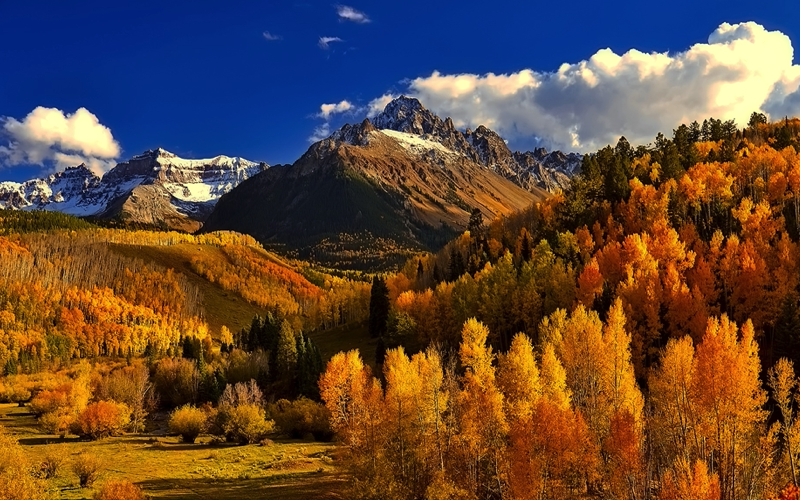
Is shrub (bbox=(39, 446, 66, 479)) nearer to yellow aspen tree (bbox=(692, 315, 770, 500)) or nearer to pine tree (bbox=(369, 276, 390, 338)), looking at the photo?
yellow aspen tree (bbox=(692, 315, 770, 500))

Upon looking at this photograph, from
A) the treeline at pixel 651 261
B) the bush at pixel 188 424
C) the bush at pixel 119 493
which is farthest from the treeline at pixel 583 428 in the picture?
the bush at pixel 188 424

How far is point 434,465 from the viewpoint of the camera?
57.3 m

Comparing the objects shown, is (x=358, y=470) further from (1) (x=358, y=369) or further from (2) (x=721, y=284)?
(2) (x=721, y=284)

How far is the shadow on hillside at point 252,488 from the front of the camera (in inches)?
2199

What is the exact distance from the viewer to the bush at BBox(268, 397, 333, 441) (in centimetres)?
8962

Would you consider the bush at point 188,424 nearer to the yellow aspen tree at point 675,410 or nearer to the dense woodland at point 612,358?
the dense woodland at point 612,358

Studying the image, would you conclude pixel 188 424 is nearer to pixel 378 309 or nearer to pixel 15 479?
pixel 15 479

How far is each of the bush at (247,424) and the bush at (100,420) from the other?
18152mm

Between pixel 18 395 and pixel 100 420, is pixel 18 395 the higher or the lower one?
the higher one

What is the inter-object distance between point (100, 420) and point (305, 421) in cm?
3335

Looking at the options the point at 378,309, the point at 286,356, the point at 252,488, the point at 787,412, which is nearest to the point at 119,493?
the point at 252,488

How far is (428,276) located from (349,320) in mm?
44978

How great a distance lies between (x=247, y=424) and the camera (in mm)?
83125

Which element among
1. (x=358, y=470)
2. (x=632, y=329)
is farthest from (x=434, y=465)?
(x=632, y=329)
